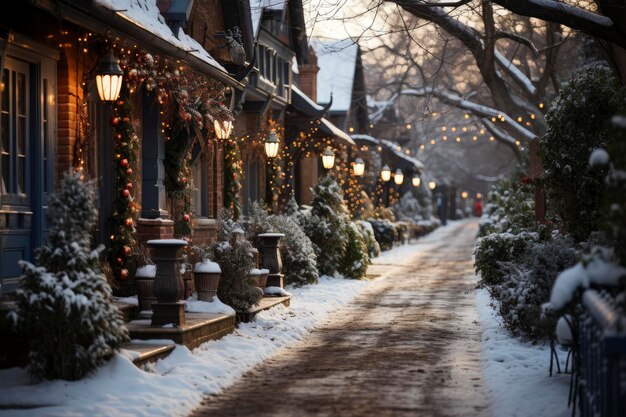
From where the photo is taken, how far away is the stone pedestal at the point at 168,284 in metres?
12.1

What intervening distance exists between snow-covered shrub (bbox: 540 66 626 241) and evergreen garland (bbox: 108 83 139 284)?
596cm

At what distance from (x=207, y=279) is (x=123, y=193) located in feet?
5.38

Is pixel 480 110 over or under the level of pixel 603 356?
over

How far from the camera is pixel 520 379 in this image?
1066 centimetres

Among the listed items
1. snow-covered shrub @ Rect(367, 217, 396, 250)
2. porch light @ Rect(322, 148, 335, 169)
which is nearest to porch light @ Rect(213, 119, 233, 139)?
porch light @ Rect(322, 148, 335, 169)

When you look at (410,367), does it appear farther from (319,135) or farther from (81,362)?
(319,135)

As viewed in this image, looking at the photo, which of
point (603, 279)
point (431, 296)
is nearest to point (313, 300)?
point (431, 296)

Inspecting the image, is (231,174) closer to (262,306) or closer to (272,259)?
(272,259)

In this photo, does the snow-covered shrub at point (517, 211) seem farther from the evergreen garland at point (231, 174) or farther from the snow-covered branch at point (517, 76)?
the evergreen garland at point (231, 174)

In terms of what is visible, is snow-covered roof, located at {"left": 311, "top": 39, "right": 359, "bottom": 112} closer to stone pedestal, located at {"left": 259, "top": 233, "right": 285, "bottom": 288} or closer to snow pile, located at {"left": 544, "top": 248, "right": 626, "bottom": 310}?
stone pedestal, located at {"left": 259, "top": 233, "right": 285, "bottom": 288}

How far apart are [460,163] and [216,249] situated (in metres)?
93.8

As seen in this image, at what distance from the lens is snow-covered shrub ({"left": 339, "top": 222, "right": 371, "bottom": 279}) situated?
84.0 ft

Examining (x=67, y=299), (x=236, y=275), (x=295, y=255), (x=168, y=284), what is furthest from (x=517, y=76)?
(x=67, y=299)

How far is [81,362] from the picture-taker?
9336 mm
